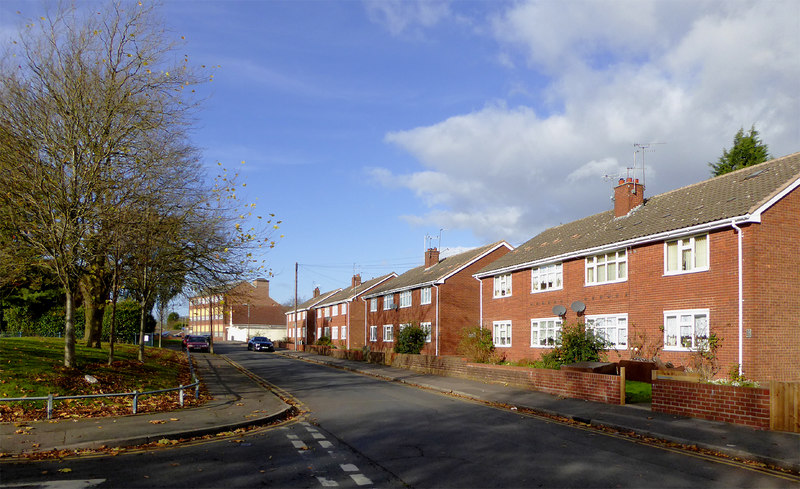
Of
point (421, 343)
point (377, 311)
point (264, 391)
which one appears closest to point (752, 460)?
point (264, 391)

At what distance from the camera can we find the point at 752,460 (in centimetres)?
995

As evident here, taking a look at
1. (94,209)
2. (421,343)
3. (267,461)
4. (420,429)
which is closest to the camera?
(267,461)

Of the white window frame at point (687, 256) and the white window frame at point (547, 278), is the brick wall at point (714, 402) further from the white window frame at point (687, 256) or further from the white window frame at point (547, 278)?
the white window frame at point (547, 278)

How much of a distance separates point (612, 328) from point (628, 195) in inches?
264

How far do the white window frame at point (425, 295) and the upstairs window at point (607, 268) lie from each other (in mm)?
17200

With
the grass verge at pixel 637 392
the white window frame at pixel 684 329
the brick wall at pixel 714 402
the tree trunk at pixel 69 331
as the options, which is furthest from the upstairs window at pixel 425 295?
the tree trunk at pixel 69 331

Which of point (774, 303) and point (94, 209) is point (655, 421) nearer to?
point (774, 303)

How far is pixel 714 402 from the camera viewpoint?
1361cm

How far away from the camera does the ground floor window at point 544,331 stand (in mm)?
27702

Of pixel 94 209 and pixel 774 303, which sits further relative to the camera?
pixel 774 303

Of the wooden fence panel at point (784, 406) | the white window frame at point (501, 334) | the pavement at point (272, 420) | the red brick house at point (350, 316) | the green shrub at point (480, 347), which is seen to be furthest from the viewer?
the red brick house at point (350, 316)

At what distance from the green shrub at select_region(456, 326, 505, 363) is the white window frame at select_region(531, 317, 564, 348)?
2072 mm

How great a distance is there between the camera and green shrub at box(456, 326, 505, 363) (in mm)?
30628

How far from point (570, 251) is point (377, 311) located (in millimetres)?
29051
